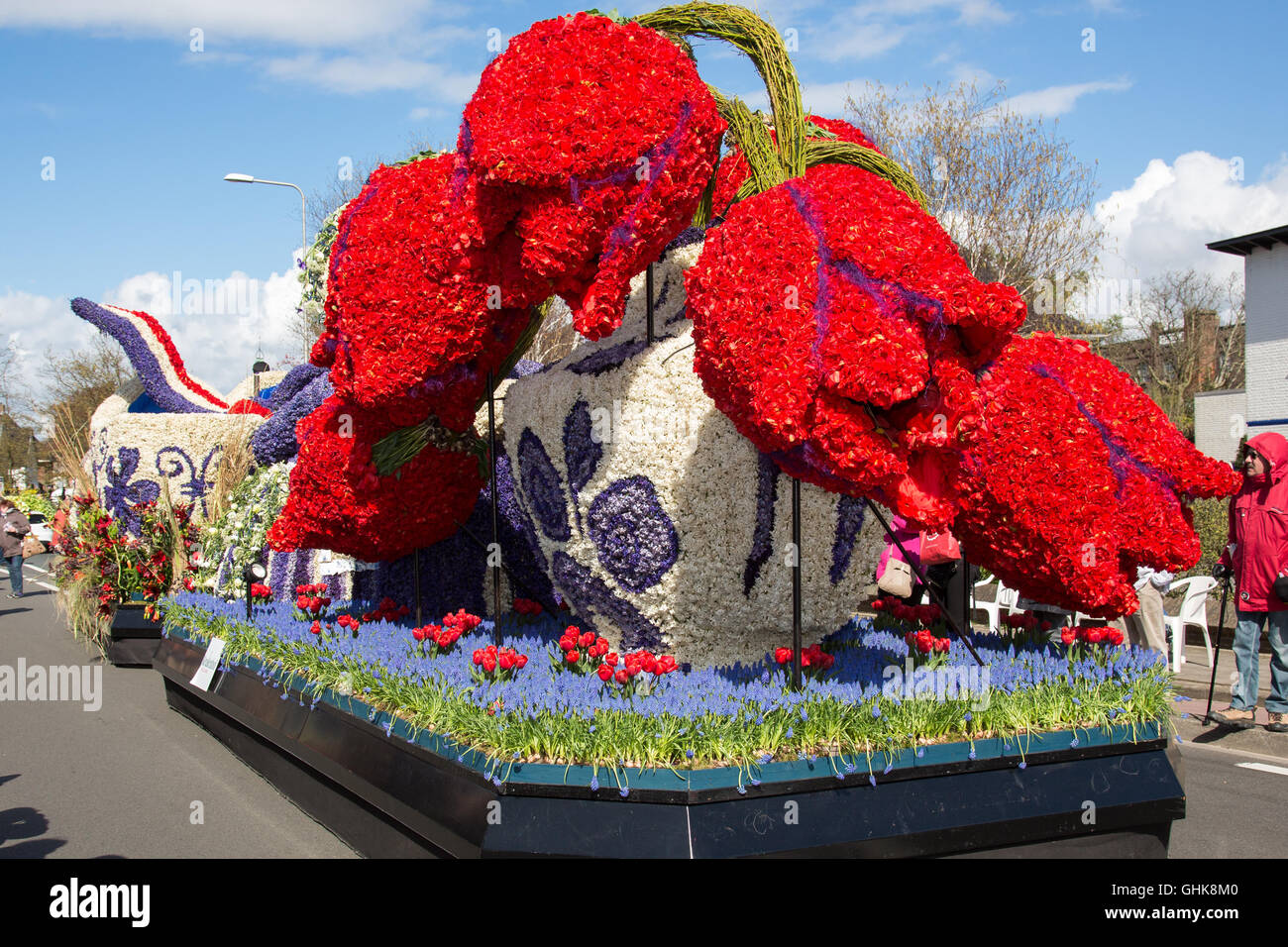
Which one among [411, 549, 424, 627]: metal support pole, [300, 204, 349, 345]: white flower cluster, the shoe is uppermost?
[300, 204, 349, 345]: white flower cluster

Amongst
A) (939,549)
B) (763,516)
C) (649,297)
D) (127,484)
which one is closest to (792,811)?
(763,516)

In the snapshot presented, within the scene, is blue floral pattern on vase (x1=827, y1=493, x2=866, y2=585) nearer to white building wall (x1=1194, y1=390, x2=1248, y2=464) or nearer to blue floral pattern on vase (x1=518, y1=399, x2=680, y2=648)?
blue floral pattern on vase (x1=518, y1=399, x2=680, y2=648)

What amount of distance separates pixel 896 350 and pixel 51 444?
11.3 meters

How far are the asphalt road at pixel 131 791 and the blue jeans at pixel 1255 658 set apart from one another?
566 centimetres

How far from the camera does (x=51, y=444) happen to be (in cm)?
1148

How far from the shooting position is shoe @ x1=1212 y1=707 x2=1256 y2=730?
6621 millimetres

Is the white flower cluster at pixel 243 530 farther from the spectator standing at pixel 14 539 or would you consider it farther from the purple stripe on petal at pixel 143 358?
the spectator standing at pixel 14 539

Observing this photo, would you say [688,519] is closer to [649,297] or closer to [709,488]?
[709,488]

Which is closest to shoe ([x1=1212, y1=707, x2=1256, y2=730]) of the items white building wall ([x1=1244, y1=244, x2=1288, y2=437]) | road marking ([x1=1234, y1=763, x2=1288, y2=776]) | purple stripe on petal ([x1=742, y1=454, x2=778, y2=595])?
road marking ([x1=1234, y1=763, x2=1288, y2=776])

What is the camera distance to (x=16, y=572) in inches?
640

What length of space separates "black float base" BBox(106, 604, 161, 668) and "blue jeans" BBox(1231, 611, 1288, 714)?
29.5 ft

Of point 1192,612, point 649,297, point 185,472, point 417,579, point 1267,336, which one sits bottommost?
point 1192,612

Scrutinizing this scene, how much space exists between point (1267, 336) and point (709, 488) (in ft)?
58.4
